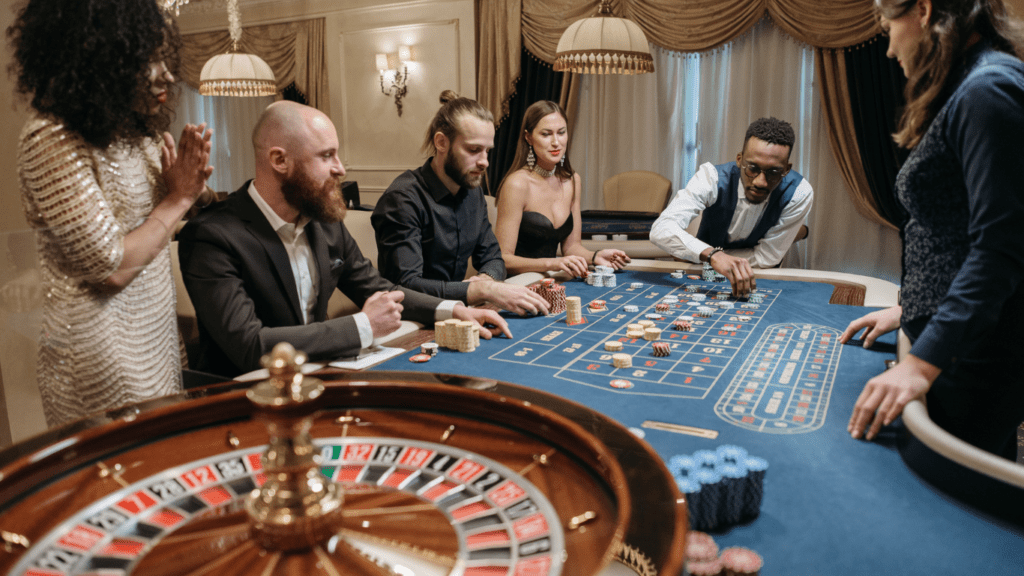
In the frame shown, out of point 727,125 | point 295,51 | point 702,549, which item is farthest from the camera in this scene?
point 295,51

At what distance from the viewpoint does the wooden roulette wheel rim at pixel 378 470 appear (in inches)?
23.0

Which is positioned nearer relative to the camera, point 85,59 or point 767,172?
point 85,59

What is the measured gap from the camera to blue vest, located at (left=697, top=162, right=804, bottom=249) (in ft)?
10.6

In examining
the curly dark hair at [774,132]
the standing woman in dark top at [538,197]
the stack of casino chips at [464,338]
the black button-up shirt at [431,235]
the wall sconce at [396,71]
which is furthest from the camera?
the wall sconce at [396,71]

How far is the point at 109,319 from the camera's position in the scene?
1.38 metres

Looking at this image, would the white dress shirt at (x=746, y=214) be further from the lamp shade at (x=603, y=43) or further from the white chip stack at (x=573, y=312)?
the white chip stack at (x=573, y=312)

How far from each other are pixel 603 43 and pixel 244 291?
1.94 meters

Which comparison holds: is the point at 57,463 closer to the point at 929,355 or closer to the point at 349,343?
the point at 349,343

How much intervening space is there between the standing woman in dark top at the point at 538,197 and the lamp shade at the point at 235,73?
2.52m

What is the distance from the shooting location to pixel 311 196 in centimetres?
187

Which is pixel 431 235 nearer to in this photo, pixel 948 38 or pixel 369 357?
pixel 369 357

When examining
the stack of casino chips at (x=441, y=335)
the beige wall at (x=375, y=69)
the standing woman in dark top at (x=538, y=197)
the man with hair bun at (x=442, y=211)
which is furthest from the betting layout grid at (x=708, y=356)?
the beige wall at (x=375, y=69)

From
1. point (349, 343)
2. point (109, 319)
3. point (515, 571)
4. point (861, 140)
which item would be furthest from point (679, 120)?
point (515, 571)

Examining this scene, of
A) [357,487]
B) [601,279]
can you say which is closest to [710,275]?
[601,279]
